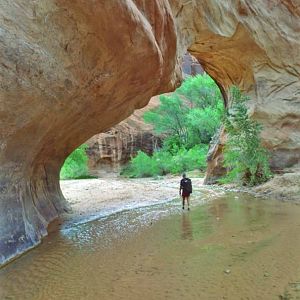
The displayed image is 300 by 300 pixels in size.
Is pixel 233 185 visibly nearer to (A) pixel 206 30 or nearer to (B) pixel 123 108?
(A) pixel 206 30

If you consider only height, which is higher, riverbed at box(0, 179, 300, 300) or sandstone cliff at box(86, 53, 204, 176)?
sandstone cliff at box(86, 53, 204, 176)

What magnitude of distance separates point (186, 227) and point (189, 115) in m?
23.5

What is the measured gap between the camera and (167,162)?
28750mm

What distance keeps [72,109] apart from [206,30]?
862cm

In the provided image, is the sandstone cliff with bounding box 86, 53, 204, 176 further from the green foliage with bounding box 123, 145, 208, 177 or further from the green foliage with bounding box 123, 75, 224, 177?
the green foliage with bounding box 123, 145, 208, 177

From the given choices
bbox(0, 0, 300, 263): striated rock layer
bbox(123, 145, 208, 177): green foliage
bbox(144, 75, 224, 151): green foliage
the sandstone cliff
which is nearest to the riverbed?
bbox(0, 0, 300, 263): striated rock layer

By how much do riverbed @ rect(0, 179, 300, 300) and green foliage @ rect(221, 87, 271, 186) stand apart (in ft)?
17.1

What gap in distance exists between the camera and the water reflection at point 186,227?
6.94 metres

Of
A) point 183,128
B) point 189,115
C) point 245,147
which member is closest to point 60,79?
point 245,147

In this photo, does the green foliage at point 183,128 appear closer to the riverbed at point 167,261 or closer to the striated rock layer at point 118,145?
the striated rock layer at point 118,145

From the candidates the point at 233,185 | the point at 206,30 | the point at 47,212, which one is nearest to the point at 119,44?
the point at 47,212

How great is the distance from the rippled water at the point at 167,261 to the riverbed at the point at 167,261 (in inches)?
0.5

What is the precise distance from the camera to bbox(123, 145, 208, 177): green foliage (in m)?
27.7

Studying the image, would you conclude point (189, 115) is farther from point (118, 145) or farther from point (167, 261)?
point (167, 261)
